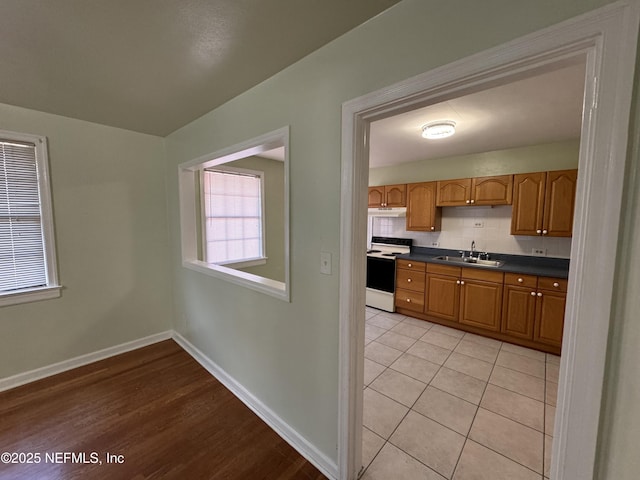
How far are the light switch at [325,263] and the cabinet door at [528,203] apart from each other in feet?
9.98

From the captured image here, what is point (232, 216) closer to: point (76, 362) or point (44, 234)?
point (44, 234)

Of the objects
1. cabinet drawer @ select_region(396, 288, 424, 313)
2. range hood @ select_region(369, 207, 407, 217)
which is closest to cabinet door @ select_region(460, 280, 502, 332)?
cabinet drawer @ select_region(396, 288, 424, 313)

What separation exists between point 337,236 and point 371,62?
858 mm

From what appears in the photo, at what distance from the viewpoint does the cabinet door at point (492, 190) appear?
3287 mm

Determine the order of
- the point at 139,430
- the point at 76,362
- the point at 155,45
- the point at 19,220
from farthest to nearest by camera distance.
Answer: the point at 76,362 → the point at 19,220 → the point at 139,430 → the point at 155,45

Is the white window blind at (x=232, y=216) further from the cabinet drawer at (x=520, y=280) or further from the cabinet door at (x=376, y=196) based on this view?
the cabinet drawer at (x=520, y=280)

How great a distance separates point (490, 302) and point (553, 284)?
0.65 m

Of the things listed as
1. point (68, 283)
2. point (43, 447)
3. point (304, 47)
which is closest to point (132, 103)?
Answer: point (304, 47)

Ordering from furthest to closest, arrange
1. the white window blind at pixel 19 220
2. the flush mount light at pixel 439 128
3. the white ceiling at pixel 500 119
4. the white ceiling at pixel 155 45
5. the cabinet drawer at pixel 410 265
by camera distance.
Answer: the cabinet drawer at pixel 410 265, the flush mount light at pixel 439 128, the white window blind at pixel 19 220, the white ceiling at pixel 500 119, the white ceiling at pixel 155 45

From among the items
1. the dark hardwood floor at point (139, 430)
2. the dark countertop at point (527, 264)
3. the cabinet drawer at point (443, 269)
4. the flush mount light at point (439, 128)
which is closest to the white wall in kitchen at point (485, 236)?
the dark countertop at point (527, 264)

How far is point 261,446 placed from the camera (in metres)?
1.74

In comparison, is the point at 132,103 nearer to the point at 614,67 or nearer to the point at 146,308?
the point at 146,308

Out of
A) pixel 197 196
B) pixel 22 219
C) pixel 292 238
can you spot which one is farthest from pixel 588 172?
pixel 22 219

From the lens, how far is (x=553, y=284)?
9.18 ft
